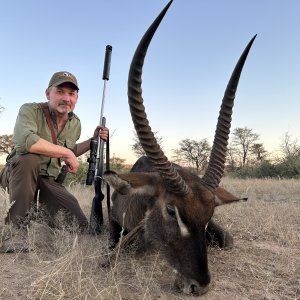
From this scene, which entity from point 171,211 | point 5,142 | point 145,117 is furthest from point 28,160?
point 5,142

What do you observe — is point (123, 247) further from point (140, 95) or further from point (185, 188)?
point (140, 95)

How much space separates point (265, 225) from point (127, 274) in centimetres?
305

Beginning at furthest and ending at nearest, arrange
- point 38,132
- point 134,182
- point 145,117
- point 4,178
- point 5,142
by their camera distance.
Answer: point 5,142
point 4,178
point 38,132
point 134,182
point 145,117

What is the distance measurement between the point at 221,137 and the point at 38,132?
9.40 ft

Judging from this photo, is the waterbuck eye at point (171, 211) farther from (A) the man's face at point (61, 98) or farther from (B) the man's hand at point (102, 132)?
(B) the man's hand at point (102, 132)

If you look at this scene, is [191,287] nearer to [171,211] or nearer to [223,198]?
[171,211]

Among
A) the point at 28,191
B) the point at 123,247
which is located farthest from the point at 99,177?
the point at 123,247

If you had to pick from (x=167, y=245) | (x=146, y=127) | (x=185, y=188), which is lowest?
(x=167, y=245)

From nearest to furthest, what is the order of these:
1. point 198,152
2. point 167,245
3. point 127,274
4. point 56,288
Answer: point 56,288 < point 167,245 < point 127,274 < point 198,152

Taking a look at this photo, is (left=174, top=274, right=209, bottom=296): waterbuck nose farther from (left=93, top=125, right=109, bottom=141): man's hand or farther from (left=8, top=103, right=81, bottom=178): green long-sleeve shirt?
(left=93, top=125, right=109, bottom=141): man's hand

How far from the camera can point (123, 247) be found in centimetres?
441

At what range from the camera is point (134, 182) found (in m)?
3.95

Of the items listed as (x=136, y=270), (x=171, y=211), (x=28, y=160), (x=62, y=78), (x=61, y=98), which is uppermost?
(x=62, y=78)

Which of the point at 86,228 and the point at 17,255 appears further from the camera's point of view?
the point at 86,228
